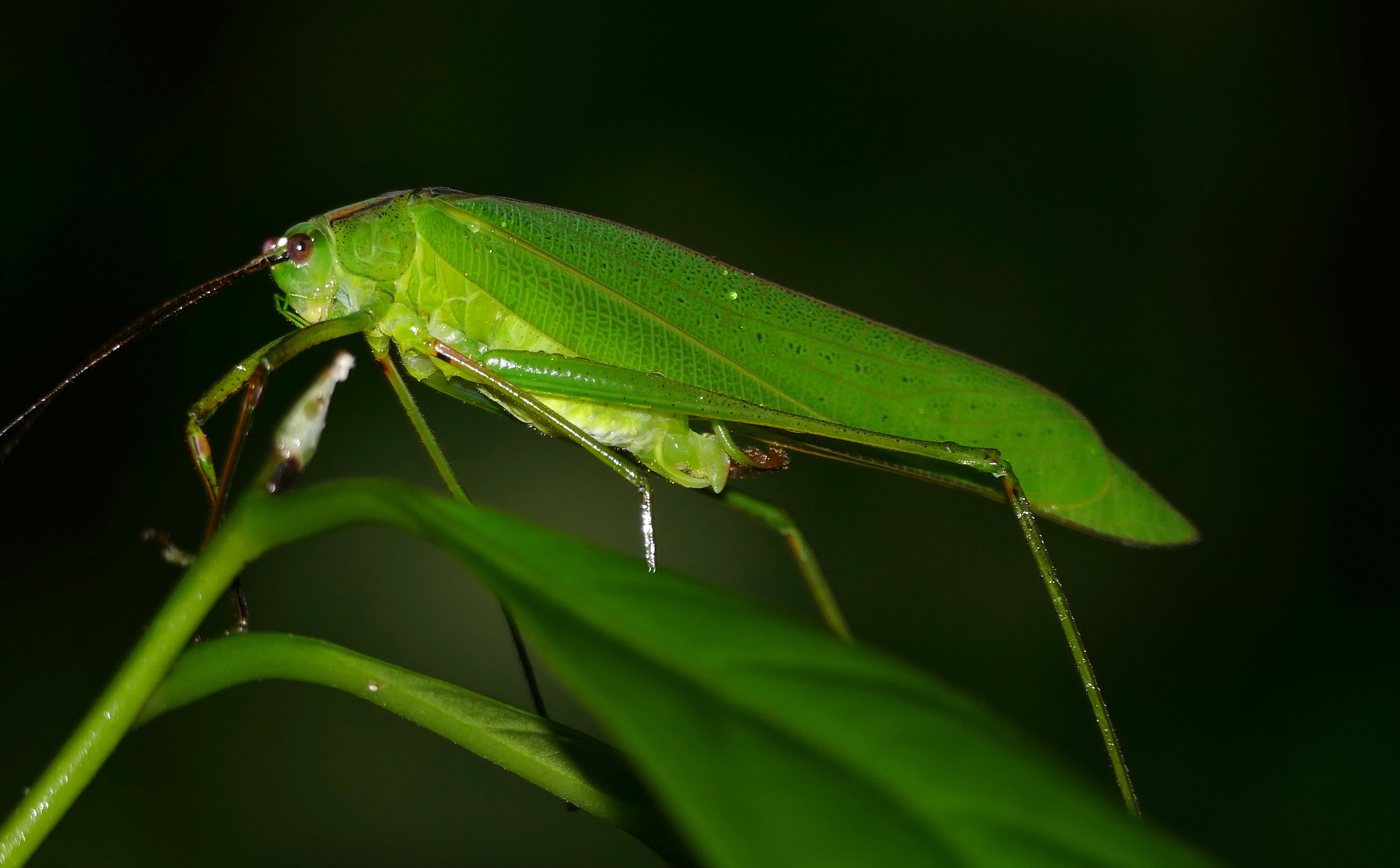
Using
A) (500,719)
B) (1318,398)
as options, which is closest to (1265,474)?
(1318,398)

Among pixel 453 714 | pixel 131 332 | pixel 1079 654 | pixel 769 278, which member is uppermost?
pixel 131 332

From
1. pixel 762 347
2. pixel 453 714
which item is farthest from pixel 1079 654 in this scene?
pixel 453 714

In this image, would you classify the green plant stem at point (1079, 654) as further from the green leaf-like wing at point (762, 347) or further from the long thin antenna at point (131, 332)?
the long thin antenna at point (131, 332)

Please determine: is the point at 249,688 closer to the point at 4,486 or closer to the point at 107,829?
the point at 107,829

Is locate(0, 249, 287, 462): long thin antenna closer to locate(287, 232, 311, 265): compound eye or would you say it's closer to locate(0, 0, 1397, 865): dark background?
locate(287, 232, 311, 265): compound eye

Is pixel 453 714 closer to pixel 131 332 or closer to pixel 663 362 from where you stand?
pixel 131 332

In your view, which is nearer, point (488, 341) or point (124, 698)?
point (124, 698)

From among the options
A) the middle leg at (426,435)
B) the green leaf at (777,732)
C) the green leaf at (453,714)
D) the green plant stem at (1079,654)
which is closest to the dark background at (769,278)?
the middle leg at (426,435)

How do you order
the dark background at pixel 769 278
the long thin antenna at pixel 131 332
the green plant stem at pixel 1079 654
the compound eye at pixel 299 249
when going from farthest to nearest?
the dark background at pixel 769 278 < the compound eye at pixel 299 249 < the green plant stem at pixel 1079 654 < the long thin antenna at pixel 131 332
